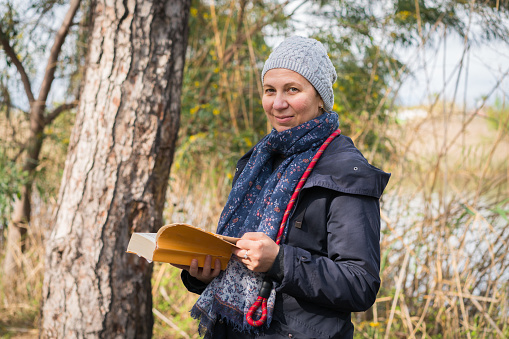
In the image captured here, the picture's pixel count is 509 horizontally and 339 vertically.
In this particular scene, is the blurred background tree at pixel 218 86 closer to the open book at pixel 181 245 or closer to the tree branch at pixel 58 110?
the tree branch at pixel 58 110

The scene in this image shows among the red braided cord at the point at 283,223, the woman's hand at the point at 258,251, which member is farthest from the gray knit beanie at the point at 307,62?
the woman's hand at the point at 258,251

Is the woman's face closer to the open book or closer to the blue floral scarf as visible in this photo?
the blue floral scarf

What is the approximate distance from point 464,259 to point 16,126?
11.0 ft

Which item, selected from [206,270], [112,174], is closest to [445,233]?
[112,174]

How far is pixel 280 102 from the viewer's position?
1.25 m

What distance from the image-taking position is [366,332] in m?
3.03

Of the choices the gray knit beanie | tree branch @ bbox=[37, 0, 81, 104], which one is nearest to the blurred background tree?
tree branch @ bbox=[37, 0, 81, 104]

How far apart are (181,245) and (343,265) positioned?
360 mm

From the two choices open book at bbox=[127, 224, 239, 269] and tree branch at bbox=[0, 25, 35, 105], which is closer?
open book at bbox=[127, 224, 239, 269]

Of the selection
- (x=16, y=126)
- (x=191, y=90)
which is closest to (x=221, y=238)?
(x=191, y=90)

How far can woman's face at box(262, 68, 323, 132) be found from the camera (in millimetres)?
1248

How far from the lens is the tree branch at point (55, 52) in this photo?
12.0ft

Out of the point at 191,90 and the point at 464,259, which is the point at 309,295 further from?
the point at 191,90

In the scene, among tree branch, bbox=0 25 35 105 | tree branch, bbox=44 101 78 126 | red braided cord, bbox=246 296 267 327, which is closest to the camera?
red braided cord, bbox=246 296 267 327
